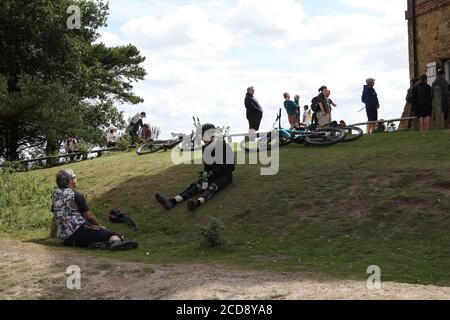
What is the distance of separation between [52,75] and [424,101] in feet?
66.6

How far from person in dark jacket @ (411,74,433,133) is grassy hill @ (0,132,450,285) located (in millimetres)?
1189

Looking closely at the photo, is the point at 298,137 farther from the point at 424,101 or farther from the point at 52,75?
the point at 52,75

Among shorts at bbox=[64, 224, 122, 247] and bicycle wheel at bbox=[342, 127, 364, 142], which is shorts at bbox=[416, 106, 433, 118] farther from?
shorts at bbox=[64, 224, 122, 247]

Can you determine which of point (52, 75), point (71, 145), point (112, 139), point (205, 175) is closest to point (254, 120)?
point (205, 175)

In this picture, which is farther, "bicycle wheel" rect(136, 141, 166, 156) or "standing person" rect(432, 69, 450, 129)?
"bicycle wheel" rect(136, 141, 166, 156)

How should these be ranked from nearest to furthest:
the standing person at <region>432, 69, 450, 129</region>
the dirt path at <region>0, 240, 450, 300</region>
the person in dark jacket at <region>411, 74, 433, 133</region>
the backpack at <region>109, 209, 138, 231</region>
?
the dirt path at <region>0, 240, 450, 300</region>
the backpack at <region>109, 209, 138, 231</region>
the person in dark jacket at <region>411, 74, 433, 133</region>
the standing person at <region>432, 69, 450, 129</region>

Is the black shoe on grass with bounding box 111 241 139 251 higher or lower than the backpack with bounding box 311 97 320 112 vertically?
lower

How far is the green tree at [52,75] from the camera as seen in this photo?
28.0 metres

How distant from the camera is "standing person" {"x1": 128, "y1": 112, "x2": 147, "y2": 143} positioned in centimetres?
2673

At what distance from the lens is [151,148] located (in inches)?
891

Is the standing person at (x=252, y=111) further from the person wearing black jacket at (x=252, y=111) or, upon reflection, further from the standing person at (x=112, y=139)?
the standing person at (x=112, y=139)

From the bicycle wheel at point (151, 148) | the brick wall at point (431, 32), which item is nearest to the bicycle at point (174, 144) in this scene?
the bicycle wheel at point (151, 148)

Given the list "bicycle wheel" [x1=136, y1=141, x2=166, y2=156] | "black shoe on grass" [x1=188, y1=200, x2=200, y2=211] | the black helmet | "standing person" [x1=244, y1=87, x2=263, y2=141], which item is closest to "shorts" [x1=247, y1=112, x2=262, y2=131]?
"standing person" [x1=244, y1=87, x2=263, y2=141]
